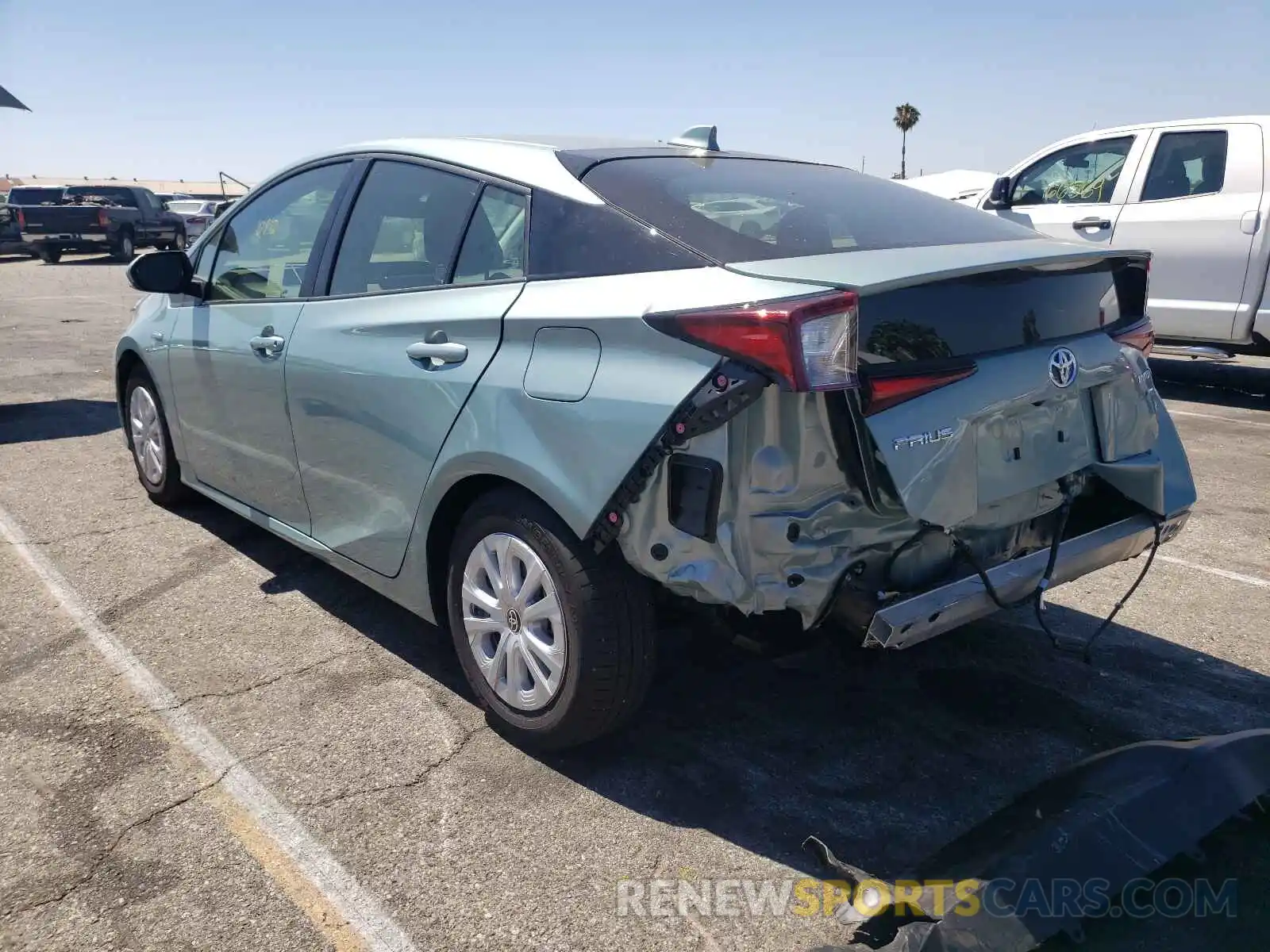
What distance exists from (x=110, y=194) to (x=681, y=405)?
31.4 m

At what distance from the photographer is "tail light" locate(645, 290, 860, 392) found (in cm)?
232

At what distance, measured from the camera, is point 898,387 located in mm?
2465

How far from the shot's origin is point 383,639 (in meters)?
3.90

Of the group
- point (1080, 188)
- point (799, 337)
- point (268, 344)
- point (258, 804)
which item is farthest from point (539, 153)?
point (1080, 188)

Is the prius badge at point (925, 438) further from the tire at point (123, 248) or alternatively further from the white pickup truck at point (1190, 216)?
the tire at point (123, 248)

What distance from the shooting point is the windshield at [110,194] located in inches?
1128

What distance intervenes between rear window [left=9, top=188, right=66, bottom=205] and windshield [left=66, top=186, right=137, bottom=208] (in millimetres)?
356

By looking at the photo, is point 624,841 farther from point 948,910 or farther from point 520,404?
point 520,404

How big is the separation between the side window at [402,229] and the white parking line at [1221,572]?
3.55m

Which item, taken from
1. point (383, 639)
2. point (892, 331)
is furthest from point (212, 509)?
point (892, 331)

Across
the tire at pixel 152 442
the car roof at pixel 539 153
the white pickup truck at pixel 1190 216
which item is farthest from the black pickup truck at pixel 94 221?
the car roof at pixel 539 153

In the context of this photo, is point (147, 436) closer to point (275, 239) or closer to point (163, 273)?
point (163, 273)

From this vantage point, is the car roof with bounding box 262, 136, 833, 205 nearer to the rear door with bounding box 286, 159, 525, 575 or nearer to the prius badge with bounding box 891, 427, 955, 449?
the rear door with bounding box 286, 159, 525, 575

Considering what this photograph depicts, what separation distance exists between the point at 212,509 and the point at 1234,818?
15.9 ft
